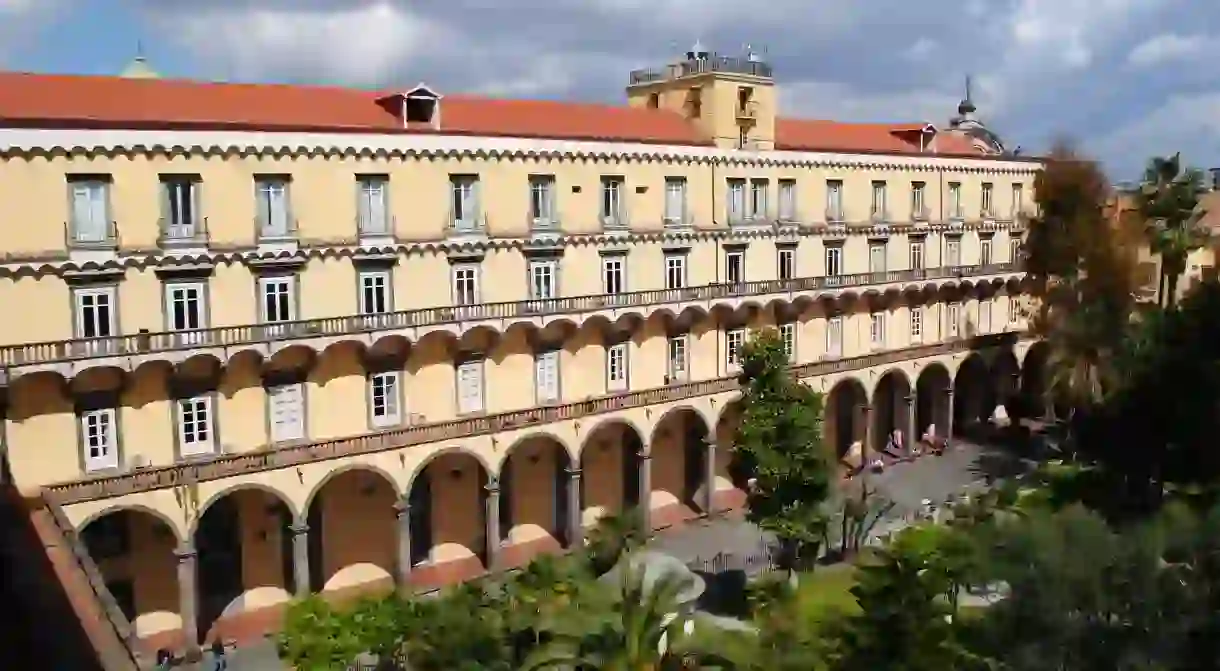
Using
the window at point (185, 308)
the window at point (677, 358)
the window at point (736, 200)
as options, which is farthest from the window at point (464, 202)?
the window at point (736, 200)

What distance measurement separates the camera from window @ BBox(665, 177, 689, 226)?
46.2 m

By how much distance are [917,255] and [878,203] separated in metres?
4.62

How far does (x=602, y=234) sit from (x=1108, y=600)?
25310mm

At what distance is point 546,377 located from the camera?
141 ft

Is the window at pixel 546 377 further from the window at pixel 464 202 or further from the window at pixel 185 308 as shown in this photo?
the window at pixel 185 308

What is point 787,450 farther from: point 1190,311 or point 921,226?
point 921,226

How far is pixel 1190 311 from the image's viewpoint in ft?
138

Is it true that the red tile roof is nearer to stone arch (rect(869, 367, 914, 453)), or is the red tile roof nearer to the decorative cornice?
the decorative cornice

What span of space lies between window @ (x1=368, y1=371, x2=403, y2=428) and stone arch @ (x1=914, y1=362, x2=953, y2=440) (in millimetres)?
30411

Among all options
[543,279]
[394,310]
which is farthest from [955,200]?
[394,310]

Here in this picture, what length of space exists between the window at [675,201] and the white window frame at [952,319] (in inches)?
824

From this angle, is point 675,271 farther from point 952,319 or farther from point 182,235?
point 952,319

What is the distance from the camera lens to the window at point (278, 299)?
116 ft

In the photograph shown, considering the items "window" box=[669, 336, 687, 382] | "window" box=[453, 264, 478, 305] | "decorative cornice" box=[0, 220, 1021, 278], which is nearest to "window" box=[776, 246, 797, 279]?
"decorative cornice" box=[0, 220, 1021, 278]
